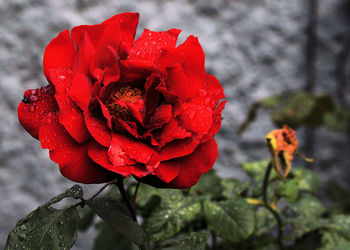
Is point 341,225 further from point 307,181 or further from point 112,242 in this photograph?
point 112,242

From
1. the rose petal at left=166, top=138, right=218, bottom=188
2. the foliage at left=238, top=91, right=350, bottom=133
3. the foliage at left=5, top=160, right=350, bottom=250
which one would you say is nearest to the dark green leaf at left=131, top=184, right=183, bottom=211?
the foliage at left=5, top=160, right=350, bottom=250

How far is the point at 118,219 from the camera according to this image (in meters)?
0.41

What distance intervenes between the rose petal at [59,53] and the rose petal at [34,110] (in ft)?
0.08

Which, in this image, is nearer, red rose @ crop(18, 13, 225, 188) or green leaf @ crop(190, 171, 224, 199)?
red rose @ crop(18, 13, 225, 188)

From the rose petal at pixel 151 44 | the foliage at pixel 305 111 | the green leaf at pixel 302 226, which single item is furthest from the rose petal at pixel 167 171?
the foliage at pixel 305 111

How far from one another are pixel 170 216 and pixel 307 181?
0.34 m

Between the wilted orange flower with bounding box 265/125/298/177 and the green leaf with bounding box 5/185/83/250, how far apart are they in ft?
0.95

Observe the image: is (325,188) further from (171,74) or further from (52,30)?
(171,74)

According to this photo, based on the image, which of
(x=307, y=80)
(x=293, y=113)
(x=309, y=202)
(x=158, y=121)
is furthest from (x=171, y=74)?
(x=307, y=80)

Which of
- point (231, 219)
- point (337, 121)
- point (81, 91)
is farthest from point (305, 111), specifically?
point (81, 91)

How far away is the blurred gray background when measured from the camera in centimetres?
115

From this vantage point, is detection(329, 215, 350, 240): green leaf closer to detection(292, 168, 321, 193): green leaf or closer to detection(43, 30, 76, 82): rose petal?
detection(292, 168, 321, 193): green leaf

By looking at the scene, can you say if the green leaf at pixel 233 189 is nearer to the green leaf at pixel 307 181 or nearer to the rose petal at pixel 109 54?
the green leaf at pixel 307 181

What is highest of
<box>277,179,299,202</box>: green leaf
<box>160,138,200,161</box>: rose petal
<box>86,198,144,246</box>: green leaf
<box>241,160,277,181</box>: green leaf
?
<box>160,138,200,161</box>: rose petal
